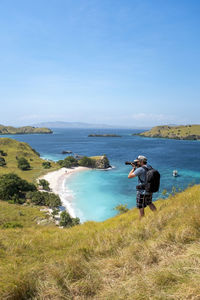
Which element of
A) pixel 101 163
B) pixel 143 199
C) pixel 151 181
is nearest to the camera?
pixel 151 181

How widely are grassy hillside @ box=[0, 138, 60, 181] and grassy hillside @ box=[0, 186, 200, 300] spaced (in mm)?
68834

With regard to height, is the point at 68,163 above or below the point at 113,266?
below

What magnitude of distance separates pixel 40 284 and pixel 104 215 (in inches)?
1646

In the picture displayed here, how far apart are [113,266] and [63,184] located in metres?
65.0

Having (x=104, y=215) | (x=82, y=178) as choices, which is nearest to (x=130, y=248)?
(x=104, y=215)

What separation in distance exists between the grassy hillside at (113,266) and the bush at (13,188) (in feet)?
147

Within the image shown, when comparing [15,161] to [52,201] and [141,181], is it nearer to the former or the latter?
[52,201]

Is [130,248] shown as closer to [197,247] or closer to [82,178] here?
[197,247]

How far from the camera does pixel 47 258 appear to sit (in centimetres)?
524

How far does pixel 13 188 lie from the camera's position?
158 feet

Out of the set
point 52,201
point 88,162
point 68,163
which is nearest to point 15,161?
point 68,163

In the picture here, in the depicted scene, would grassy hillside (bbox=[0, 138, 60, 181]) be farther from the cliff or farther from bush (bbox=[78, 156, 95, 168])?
the cliff

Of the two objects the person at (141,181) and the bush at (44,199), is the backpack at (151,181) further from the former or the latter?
the bush at (44,199)

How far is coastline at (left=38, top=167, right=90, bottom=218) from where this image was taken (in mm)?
49350
